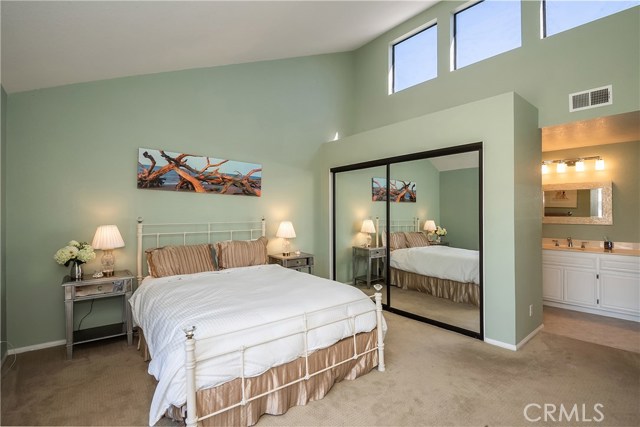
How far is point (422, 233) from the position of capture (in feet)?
14.1

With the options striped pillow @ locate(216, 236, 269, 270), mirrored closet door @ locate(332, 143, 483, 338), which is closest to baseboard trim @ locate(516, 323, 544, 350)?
mirrored closet door @ locate(332, 143, 483, 338)

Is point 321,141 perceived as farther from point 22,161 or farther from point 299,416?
point 299,416

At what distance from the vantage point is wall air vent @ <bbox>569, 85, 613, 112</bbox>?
3.50 meters

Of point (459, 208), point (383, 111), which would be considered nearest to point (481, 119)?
point (459, 208)

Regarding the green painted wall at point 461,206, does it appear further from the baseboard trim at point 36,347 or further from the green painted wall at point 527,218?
the baseboard trim at point 36,347

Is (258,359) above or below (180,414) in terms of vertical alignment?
above

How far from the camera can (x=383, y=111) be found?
609 cm

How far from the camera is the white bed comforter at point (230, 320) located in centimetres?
197

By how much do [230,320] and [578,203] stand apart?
5624mm

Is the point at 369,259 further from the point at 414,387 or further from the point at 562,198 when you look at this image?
the point at 562,198

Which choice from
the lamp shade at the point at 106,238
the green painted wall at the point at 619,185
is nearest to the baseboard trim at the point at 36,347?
the lamp shade at the point at 106,238

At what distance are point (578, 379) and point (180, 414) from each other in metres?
3.34

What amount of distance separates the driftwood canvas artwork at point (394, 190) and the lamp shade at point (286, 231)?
142 centimetres

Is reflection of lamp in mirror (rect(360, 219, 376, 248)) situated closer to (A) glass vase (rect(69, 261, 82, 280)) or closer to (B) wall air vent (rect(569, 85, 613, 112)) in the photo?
(B) wall air vent (rect(569, 85, 613, 112))
